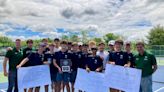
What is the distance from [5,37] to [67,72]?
93.0 metres

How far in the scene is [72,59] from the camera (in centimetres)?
957

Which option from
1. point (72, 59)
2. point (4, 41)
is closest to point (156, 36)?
point (4, 41)

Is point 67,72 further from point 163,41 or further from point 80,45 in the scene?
point 163,41

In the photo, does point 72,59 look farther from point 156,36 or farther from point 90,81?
point 156,36

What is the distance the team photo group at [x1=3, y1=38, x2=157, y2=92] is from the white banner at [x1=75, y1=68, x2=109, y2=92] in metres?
0.14

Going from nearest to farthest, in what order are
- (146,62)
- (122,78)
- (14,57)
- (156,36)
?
(146,62) < (122,78) < (14,57) < (156,36)

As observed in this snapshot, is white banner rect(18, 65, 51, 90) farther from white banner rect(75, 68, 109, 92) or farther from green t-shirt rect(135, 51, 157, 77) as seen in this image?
green t-shirt rect(135, 51, 157, 77)

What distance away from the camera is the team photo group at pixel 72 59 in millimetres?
8250

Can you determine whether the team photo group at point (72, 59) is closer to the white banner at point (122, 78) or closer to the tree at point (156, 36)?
the white banner at point (122, 78)

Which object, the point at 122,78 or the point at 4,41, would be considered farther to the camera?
the point at 4,41

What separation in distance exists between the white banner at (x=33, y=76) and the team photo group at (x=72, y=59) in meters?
→ 0.12

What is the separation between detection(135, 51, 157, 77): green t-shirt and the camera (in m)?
8.15

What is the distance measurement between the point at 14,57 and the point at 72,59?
171cm

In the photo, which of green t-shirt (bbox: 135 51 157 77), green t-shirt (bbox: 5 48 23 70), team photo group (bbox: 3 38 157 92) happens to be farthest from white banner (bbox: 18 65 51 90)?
green t-shirt (bbox: 135 51 157 77)
